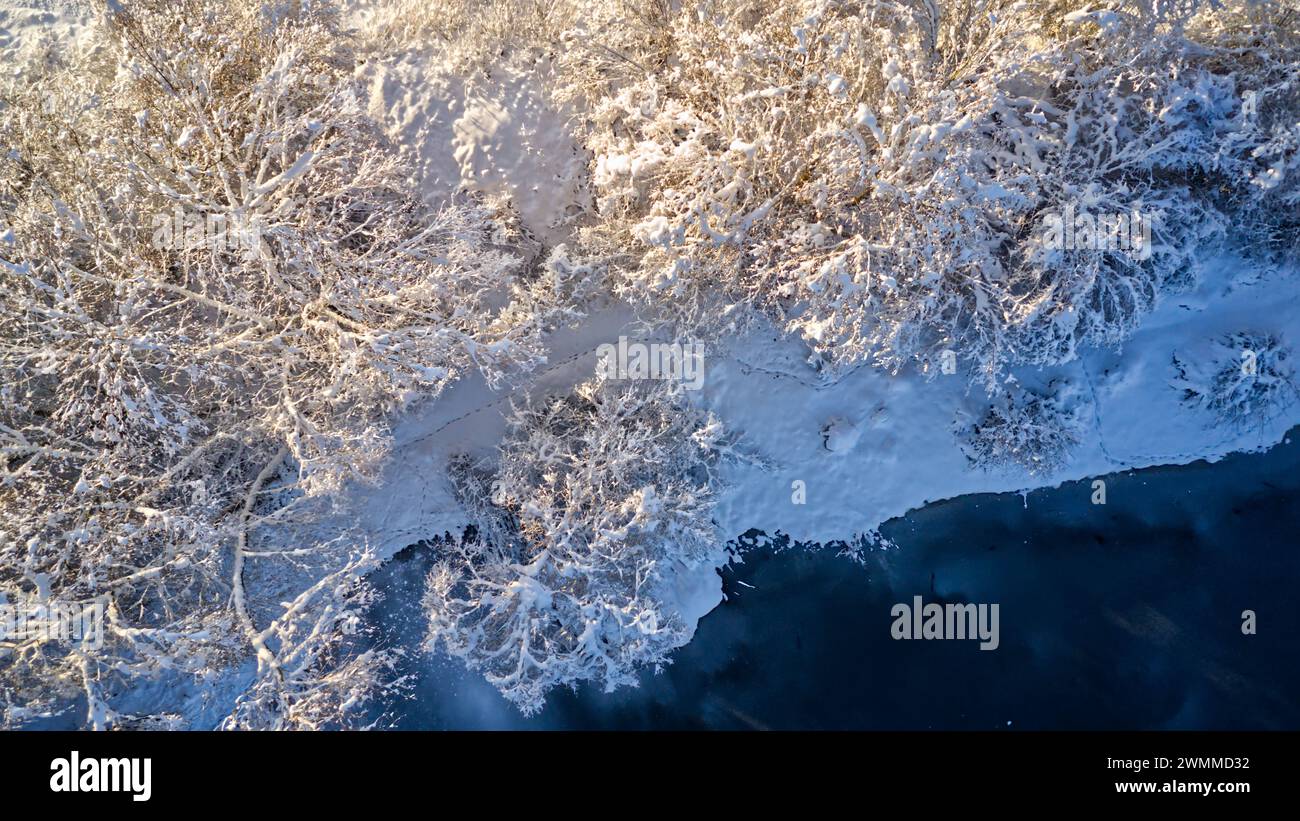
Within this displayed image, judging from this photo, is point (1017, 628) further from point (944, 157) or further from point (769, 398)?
point (944, 157)

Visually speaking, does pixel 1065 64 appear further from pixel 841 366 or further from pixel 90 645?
pixel 90 645

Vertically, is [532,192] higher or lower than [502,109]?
lower

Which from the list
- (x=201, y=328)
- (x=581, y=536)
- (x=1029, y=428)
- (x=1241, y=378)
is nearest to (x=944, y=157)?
(x=1029, y=428)

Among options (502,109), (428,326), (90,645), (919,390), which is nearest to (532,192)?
(502,109)

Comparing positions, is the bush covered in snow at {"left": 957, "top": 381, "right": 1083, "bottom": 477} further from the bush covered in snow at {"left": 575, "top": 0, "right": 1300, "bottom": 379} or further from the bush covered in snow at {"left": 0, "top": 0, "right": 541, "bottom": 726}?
the bush covered in snow at {"left": 0, "top": 0, "right": 541, "bottom": 726}

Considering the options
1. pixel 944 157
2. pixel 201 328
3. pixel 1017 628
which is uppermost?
pixel 944 157

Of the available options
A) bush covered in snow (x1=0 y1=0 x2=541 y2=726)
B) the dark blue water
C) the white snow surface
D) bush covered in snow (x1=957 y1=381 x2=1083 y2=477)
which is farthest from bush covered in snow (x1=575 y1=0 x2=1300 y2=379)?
the dark blue water

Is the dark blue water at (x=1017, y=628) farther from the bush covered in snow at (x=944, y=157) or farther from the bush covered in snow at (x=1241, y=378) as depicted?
the bush covered in snow at (x=944, y=157)
